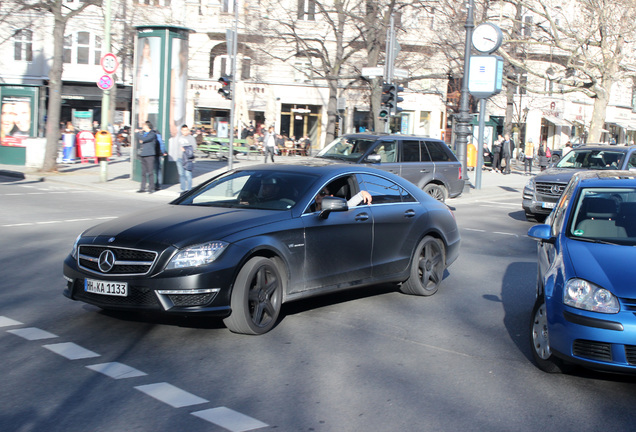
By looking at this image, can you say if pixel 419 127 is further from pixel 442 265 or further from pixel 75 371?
pixel 75 371

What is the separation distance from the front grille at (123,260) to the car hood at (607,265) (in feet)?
10.8

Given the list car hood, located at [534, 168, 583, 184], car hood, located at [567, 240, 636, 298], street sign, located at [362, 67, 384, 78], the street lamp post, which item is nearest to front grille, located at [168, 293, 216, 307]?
car hood, located at [567, 240, 636, 298]

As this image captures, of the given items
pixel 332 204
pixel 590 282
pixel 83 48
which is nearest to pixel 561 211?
pixel 590 282

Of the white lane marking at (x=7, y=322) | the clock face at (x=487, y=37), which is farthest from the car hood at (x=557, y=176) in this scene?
the white lane marking at (x=7, y=322)

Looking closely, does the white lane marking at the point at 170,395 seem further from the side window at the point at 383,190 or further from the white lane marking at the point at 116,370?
the side window at the point at 383,190

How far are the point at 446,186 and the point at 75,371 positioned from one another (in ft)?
45.1

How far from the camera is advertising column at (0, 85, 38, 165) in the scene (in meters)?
25.8

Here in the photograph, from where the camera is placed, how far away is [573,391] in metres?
5.32

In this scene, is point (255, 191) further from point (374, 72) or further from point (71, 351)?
point (374, 72)

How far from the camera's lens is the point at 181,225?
6355 mm

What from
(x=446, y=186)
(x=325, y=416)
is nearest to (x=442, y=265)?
(x=325, y=416)

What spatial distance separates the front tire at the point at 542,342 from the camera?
563 centimetres

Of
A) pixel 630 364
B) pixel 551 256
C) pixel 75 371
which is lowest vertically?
pixel 75 371

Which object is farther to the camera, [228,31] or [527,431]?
[228,31]
